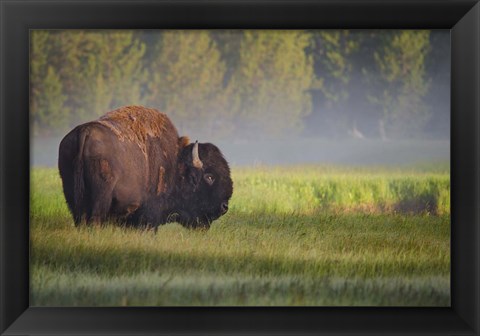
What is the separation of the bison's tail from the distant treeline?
0.44 feet

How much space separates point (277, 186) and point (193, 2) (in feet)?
4.51

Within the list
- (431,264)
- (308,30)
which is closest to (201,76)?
(308,30)

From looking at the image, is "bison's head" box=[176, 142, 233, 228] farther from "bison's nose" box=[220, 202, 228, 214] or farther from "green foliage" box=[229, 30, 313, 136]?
"green foliage" box=[229, 30, 313, 136]

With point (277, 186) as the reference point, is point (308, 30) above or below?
above

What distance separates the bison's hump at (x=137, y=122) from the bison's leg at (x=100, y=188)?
0.26 metres

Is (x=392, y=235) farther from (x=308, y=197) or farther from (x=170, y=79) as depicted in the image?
(x=170, y=79)

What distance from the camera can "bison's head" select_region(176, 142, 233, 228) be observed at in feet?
25.0

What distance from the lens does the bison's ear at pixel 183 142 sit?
768 cm

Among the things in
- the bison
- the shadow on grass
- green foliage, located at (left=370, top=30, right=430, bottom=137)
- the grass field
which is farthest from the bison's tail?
green foliage, located at (left=370, top=30, right=430, bottom=137)

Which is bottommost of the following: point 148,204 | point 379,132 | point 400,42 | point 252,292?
point 252,292

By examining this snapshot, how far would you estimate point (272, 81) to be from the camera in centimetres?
759

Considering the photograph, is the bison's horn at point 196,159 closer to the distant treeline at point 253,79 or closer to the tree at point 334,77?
the distant treeline at point 253,79

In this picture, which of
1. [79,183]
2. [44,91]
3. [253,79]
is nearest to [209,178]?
[253,79]

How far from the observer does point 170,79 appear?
24.9 ft
